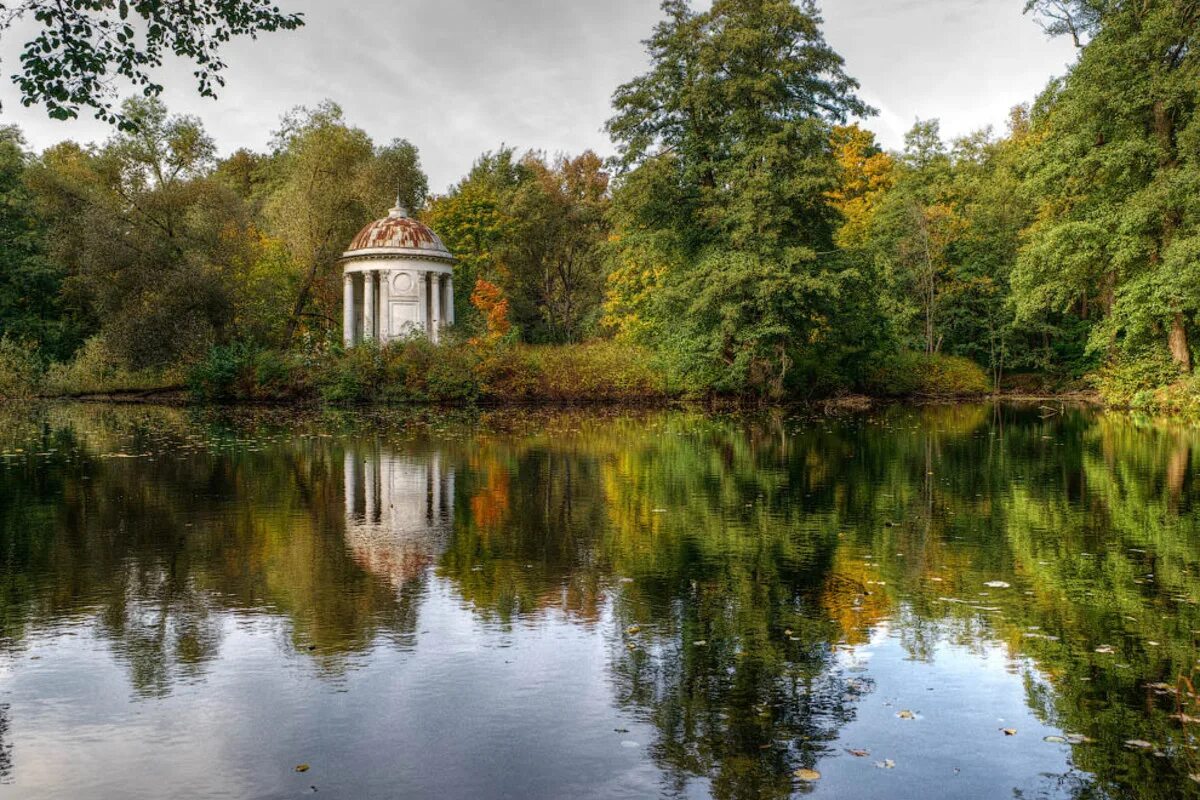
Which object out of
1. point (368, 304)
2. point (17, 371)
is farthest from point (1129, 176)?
point (17, 371)

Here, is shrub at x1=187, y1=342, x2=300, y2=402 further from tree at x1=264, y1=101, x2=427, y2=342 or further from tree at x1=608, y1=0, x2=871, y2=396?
tree at x1=608, y1=0, x2=871, y2=396

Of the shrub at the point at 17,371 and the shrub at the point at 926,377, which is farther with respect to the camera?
the shrub at the point at 926,377

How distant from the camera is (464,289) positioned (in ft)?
186

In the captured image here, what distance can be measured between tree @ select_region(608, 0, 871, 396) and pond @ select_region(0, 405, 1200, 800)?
20440mm

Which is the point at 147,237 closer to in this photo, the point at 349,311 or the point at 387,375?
the point at 349,311

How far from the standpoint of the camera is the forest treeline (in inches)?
1228

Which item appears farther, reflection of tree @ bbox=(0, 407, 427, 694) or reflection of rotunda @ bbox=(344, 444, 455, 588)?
reflection of rotunda @ bbox=(344, 444, 455, 588)

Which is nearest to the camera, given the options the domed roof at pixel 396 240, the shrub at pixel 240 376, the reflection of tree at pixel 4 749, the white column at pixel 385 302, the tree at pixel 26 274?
the reflection of tree at pixel 4 749

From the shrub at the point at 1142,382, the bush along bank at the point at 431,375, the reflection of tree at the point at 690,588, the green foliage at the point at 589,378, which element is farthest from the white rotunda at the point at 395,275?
the reflection of tree at the point at 690,588

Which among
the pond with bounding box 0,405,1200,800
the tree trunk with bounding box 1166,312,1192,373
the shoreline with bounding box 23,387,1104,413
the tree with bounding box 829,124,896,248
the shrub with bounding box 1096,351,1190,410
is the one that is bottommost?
the pond with bounding box 0,405,1200,800

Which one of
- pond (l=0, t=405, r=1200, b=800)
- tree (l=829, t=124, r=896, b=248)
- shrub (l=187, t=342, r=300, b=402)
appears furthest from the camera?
tree (l=829, t=124, r=896, b=248)

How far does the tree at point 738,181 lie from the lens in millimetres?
33688

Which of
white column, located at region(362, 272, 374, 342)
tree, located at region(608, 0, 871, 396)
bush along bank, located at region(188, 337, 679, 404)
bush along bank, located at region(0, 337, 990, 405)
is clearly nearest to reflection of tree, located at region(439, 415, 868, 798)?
tree, located at region(608, 0, 871, 396)

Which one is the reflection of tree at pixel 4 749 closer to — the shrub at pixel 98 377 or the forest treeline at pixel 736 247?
the forest treeline at pixel 736 247
